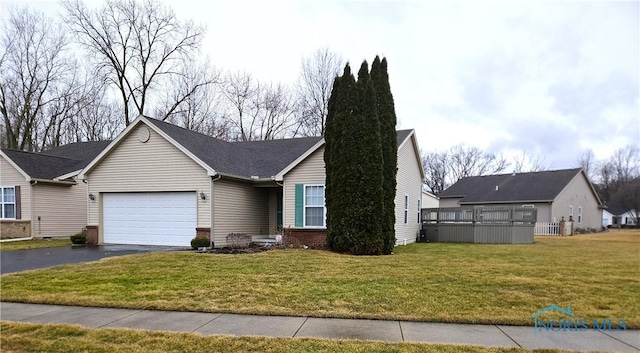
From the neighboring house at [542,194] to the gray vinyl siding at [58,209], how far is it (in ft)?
95.2

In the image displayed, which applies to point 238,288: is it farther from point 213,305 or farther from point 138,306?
point 138,306

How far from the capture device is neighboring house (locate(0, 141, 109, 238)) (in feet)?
56.9

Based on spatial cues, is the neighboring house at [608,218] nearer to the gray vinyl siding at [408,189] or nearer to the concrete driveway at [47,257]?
the gray vinyl siding at [408,189]

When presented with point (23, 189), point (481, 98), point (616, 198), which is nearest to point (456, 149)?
point (616, 198)

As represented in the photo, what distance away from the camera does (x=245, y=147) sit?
19.6 meters

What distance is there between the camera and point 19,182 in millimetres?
17500

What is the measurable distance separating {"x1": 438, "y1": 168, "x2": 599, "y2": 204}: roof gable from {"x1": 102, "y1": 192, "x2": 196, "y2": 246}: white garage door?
2550cm

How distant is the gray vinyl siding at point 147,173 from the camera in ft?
48.0

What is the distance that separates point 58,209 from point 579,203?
37206mm

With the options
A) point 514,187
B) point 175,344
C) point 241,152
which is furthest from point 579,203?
point 175,344

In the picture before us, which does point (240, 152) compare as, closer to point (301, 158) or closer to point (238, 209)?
point (238, 209)

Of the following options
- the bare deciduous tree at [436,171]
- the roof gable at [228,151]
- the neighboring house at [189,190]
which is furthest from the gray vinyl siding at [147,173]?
the bare deciduous tree at [436,171]

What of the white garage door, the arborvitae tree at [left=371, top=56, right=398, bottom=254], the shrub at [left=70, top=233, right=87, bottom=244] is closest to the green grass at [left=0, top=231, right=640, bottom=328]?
the arborvitae tree at [left=371, top=56, right=398, bottom=254]

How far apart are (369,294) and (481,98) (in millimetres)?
19973
